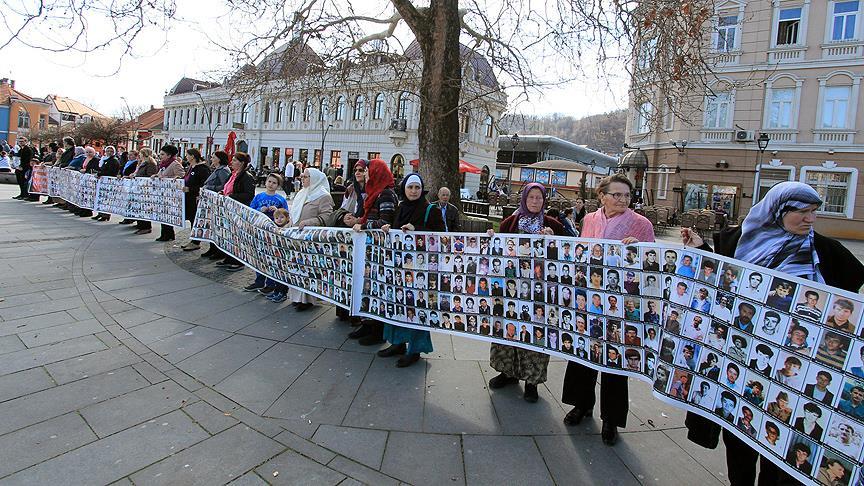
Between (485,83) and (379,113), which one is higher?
(379,113)

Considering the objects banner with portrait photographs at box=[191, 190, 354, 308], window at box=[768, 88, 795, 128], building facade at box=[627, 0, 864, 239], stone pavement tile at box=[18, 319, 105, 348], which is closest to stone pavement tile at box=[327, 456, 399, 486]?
banner with portrait photographs at box=[191, 190, 354, 308]

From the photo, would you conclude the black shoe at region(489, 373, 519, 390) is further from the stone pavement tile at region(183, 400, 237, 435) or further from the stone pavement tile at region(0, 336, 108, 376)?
the stone pavement tile at region(0, 336, 108, 376)

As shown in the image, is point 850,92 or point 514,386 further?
point 850,92

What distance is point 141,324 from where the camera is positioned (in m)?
4.89

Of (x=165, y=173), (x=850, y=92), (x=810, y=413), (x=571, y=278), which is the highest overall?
(x=850, y=92)

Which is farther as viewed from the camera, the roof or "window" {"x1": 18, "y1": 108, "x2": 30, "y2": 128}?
the roof

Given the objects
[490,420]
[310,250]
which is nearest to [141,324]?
[310,250]

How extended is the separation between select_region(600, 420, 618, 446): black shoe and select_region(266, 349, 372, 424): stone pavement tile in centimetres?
186

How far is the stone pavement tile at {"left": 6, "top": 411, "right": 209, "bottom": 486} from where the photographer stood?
2.50 meters

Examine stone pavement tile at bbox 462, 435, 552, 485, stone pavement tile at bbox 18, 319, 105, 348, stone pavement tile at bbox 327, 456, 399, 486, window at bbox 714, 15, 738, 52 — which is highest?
window at bbox 714, 15, 738, 52

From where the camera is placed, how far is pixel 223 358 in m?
4.18

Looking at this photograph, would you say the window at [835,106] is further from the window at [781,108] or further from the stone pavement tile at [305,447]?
the stone pavement tile at [305,447]

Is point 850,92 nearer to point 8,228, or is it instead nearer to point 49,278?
point 49,278

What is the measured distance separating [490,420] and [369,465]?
3.31 ft
